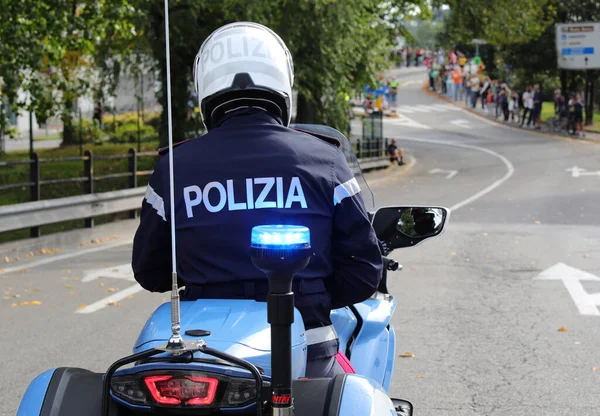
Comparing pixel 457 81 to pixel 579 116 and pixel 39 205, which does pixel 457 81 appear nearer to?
pixel 579 116

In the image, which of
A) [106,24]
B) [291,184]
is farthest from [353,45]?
[291,184]

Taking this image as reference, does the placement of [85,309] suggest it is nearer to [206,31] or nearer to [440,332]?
[440,332]

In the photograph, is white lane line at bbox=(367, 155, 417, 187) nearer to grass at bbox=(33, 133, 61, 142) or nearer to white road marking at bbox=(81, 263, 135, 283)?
white road marking at bbox=(81, 263, 135, 283)

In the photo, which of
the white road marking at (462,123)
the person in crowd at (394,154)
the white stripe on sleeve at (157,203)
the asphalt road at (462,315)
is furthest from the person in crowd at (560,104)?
the white stripe on sleeve at (157,203)

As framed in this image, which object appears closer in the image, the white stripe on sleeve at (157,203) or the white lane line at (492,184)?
the white stripe on sleeve at (157,203)

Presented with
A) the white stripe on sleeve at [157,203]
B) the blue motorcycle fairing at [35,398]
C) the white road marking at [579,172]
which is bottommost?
the white road marking at [579,172]

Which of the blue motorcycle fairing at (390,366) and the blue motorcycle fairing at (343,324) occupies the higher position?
the blue motorcycle fairing at (343,324)

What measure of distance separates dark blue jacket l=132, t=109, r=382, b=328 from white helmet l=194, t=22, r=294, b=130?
73mm

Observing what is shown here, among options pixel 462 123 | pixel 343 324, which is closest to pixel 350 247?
pixel 343 324

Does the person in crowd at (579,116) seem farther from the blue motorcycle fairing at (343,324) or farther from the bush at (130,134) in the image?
the blue motorcycle fairing at (343,324)

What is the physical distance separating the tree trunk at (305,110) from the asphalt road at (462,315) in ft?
28.7

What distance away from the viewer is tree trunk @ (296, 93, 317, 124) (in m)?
27.5

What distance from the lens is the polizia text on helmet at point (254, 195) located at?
3.15m

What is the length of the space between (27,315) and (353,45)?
693 inches
